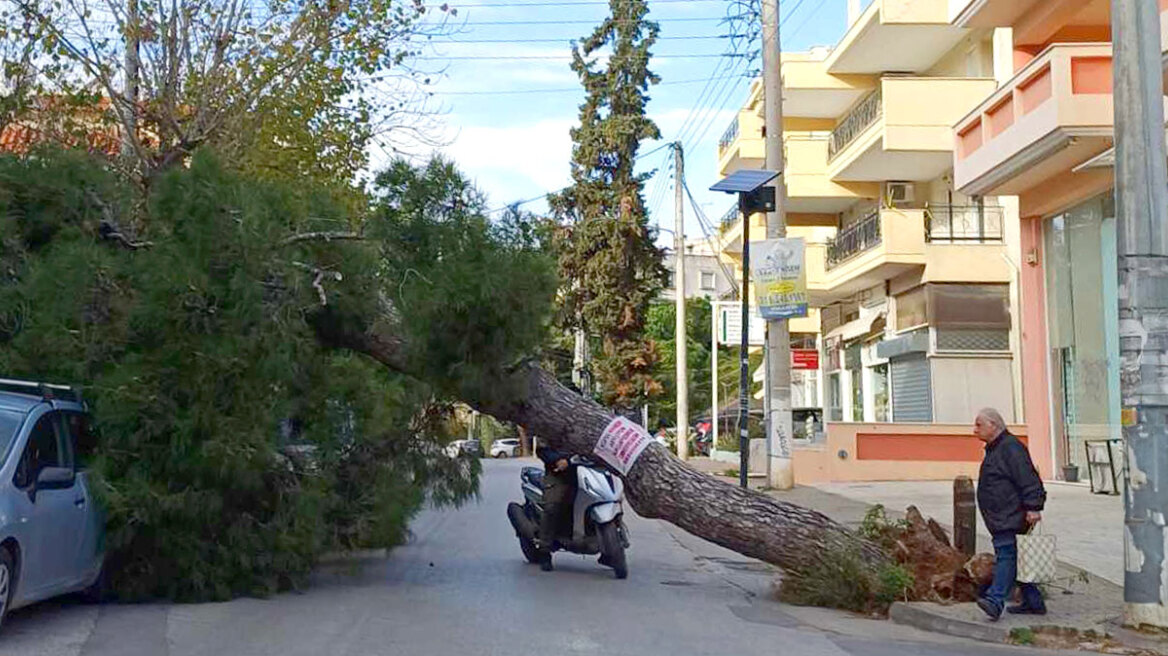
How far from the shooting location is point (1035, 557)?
32.0ft

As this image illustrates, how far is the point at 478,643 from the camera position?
28.8 ft

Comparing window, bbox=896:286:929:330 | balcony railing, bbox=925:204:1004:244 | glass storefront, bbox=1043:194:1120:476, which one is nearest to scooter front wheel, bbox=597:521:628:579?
glass storefront, bbox=1043:194:1120:476

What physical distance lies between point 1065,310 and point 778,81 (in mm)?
6565

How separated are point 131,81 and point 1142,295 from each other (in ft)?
42.9

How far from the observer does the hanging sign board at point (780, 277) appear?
21.9 m

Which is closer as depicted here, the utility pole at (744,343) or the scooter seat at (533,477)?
the scooter seat at (533,477)

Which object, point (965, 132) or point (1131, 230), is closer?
point (1131, 230)

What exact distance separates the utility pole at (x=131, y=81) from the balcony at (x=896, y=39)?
52.2ft

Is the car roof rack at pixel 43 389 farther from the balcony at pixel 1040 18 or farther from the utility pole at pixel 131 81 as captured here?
the balcony at pixel 1040 18

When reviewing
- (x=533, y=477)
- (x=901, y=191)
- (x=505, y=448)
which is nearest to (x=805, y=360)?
(x=901, y=191)

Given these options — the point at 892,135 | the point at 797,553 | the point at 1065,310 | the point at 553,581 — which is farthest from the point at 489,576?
the point at 892,135

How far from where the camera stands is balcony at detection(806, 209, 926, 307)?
1117 inches

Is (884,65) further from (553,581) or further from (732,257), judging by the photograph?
(553,581)

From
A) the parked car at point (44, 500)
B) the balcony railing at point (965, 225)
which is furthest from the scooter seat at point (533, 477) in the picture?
the balcony railing at point (965, 225)
